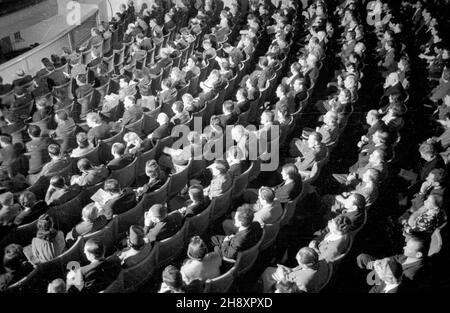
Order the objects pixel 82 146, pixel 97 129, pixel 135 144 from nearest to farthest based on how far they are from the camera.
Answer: pixel 82 146
pixel 135 144
pixel 97 129

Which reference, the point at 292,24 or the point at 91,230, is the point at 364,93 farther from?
the point at 91,230

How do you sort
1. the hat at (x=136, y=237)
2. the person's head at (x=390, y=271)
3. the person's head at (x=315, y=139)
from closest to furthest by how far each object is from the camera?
1. the person's head at (x=390, y=271)
2. the hat at (x=136, y=237)
3. the person's head at (x=315, y=139)

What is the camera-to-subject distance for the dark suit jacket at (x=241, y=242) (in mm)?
3916

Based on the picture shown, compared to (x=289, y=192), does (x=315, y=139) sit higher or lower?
higher

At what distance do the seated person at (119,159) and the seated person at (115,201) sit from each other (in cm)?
67

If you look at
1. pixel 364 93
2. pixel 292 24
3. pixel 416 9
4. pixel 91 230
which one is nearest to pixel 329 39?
pixel 292 24

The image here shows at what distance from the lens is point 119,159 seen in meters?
5.09

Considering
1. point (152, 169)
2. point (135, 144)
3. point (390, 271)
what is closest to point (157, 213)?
point (152, 169)

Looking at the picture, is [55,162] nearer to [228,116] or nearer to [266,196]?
[228,116]

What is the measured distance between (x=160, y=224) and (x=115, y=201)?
2.00ft

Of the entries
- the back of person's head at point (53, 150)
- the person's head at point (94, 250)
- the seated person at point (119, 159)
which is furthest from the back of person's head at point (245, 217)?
the back of person's head at point (53, 150)

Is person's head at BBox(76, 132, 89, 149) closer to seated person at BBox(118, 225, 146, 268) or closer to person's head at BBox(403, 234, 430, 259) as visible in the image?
seated person at BBox(118, 225, 146, 268)

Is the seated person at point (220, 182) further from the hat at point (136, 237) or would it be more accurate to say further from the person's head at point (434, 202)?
the person's head at point (434, 202)

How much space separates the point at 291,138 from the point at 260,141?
138cm
